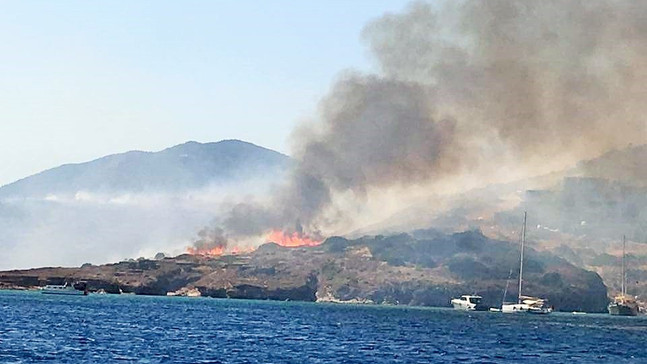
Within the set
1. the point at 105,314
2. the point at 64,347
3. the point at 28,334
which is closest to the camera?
the point at 64,347

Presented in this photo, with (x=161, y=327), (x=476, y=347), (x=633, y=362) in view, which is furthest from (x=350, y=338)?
(x=633, y=362)

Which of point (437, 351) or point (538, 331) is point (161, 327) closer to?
point (437, 351)

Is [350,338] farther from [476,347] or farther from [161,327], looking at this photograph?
[161,327]

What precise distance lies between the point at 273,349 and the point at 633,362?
128ft

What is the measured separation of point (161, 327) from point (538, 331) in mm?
63962

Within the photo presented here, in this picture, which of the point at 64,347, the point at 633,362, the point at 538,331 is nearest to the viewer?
the point at 64,347

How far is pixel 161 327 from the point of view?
148m

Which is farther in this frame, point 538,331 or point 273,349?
point 538,331

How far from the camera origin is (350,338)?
136625 mm

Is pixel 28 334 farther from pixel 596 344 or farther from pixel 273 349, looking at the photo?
pixel 596 344

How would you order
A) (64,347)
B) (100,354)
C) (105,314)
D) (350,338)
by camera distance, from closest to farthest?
(100,354) < (64,347) < (350,338) < (105,314)

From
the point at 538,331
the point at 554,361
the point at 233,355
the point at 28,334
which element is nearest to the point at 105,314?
the point at 28,334

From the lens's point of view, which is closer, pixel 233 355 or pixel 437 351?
pixel 233 355

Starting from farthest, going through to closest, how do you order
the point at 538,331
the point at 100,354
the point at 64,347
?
1. the point at 538,331
2. the point at 64,347
3. the point at 100,354
